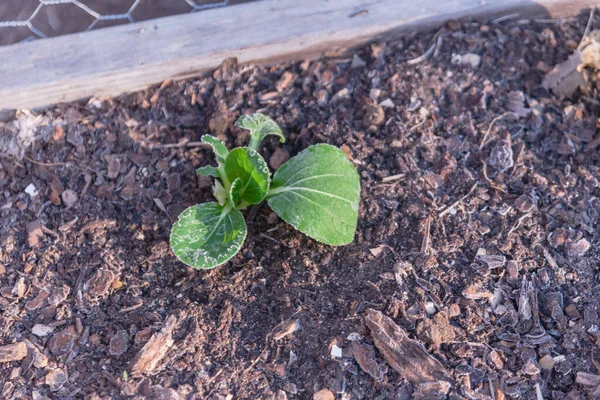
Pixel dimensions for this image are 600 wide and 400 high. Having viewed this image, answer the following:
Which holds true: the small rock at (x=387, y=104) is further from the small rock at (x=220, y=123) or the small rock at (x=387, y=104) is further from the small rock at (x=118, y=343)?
the small rock at (x=118, y=343)

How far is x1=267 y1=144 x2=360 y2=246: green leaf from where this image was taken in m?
1.51

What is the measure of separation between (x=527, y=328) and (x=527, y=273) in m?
0.15

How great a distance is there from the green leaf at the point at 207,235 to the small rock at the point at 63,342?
344mm

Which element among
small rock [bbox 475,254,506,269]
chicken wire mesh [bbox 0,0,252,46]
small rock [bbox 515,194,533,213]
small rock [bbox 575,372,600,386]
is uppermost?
chicken wire mesh [bbox 0,0,252,46]

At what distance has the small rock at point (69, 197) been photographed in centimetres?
172

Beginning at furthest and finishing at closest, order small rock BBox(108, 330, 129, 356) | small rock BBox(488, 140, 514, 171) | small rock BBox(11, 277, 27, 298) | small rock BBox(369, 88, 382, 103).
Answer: small rock BBox(369, 88, 382, 103) < small rock BBox(488, 140, 514, 171) < small rock BBox(11, 277, 27, 298) < small rock BBox(108, 330, 129, 356)

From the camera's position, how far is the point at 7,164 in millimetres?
1779

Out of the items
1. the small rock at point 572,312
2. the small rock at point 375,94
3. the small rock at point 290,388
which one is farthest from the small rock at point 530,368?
the small rock at point 375,94

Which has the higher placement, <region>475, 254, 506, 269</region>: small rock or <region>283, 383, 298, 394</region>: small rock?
<region>475, 254, 506, 269</region>: small rock

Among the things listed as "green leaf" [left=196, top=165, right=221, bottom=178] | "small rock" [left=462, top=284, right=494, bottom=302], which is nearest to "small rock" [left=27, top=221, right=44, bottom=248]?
"green leaf" [left=196, top=165, right=221, bottom=178]

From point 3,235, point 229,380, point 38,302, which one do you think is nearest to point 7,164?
point 3,235

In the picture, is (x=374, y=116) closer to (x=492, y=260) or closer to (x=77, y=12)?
(x=492, y=260)

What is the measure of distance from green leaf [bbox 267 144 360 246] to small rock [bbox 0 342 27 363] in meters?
0.72

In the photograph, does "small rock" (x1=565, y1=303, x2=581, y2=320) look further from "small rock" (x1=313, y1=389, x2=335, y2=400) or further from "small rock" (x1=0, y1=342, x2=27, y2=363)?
"small rock" (x1=0, y1=342, x2=27, y2=363)
